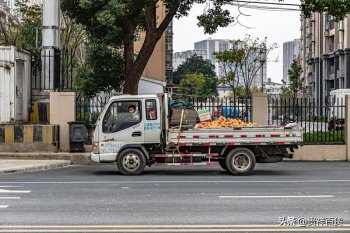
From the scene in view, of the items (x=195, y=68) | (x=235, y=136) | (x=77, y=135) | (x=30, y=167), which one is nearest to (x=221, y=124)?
(x=235, y=136)

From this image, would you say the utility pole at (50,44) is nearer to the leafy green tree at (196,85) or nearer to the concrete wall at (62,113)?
the concrete wall at (62,113)

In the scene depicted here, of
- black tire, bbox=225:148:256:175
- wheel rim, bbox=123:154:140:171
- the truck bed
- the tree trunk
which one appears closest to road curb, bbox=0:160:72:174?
wheel rim, bbox=123:154:140:171

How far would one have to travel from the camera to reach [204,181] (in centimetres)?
1553

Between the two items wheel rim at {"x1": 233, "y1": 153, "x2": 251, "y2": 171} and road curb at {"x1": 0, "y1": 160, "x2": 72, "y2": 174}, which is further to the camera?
road curb at {"x1": 0, "y1": 160, "x2": 72, "y2": 174}

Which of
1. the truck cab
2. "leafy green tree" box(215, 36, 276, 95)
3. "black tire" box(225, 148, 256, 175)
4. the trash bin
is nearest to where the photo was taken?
"black tire" box(225, 148, 256, 175)

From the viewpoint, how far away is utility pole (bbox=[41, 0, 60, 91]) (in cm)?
2380

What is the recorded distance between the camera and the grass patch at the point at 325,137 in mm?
23875

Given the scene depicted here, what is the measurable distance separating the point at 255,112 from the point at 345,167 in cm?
449

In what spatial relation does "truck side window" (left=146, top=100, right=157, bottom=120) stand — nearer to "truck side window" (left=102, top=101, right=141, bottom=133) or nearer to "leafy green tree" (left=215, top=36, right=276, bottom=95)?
"truck side window" (left=102, top=101, right=141, bottom=133)

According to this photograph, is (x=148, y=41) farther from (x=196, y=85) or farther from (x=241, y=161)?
(x=196, y=85)

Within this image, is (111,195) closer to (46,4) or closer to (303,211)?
(303,211)

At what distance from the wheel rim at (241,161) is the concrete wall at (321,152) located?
21.7 feet

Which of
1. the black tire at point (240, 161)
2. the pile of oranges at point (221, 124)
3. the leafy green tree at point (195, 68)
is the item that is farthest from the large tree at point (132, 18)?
the leafy green tree at point (195, 68)

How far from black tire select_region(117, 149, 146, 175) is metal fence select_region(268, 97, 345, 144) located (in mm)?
7833
